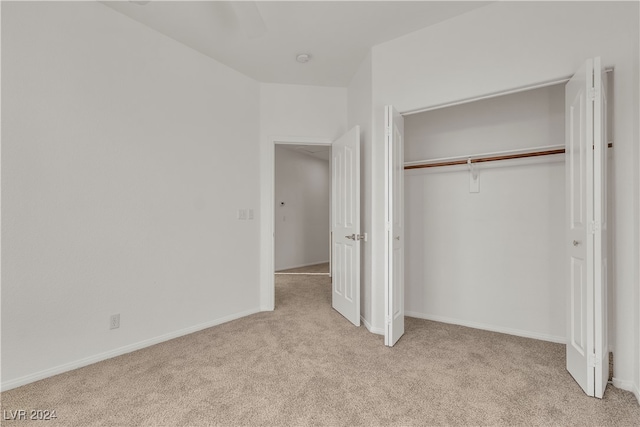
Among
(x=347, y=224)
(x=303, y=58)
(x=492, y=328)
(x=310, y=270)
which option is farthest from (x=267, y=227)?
(x=310, y=270)

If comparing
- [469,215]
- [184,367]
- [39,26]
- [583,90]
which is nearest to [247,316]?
[184,367]

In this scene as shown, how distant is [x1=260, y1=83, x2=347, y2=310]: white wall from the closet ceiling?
1.30ft

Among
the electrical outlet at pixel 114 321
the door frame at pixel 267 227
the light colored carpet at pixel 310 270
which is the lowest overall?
the light colored carpet at pixel 310 270

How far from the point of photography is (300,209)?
7039mm

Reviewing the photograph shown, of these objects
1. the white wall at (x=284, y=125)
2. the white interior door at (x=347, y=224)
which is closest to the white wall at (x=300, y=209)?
the white wall at (x=284, y=125)

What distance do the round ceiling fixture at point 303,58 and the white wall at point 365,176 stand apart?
0.57m

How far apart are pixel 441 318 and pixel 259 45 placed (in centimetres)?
327

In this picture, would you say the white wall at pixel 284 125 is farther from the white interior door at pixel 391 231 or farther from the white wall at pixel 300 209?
the white wall at pixel 300 209

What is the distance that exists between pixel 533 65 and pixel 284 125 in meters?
2.46

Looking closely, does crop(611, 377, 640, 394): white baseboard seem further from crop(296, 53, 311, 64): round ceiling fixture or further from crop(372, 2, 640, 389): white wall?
crop(296, 53, 311, 64): round ceiling fixture

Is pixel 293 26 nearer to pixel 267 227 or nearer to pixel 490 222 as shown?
pixel 267 227

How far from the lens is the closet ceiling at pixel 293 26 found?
240 cm

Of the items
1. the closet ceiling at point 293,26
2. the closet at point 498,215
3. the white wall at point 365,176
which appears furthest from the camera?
the white wall at point 365,176

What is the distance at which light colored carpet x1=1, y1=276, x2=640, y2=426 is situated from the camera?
5.54ft
